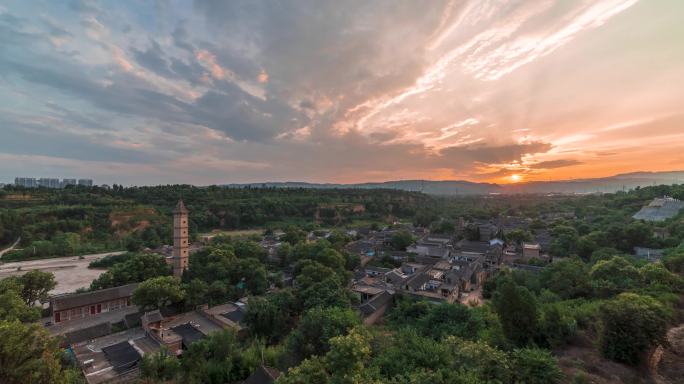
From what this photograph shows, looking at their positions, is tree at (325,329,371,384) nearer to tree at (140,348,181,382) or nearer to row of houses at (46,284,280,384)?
row of houses at (46,284,280,384)

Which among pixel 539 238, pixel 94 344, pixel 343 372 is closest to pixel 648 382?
pixel 343 372

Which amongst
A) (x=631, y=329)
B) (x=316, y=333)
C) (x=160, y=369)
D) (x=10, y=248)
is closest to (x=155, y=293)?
(x=160, y=369)

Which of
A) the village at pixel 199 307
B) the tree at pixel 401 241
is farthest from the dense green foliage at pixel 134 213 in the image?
the village at pixel 199 307

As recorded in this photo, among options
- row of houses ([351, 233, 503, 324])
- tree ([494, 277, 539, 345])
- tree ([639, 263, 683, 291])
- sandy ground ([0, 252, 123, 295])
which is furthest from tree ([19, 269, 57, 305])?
tree ([639, 263, 683, 291])

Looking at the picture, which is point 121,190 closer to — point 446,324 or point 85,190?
point 85,190

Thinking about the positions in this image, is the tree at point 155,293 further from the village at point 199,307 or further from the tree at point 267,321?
Answer: the tree at point 267,321

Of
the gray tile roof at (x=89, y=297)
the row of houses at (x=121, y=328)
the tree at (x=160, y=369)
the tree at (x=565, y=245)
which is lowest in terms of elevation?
the row of houses at (x=121, y=328)

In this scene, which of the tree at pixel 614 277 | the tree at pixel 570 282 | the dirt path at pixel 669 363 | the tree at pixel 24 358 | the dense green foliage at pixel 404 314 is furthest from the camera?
the tree at pixel 570 282
